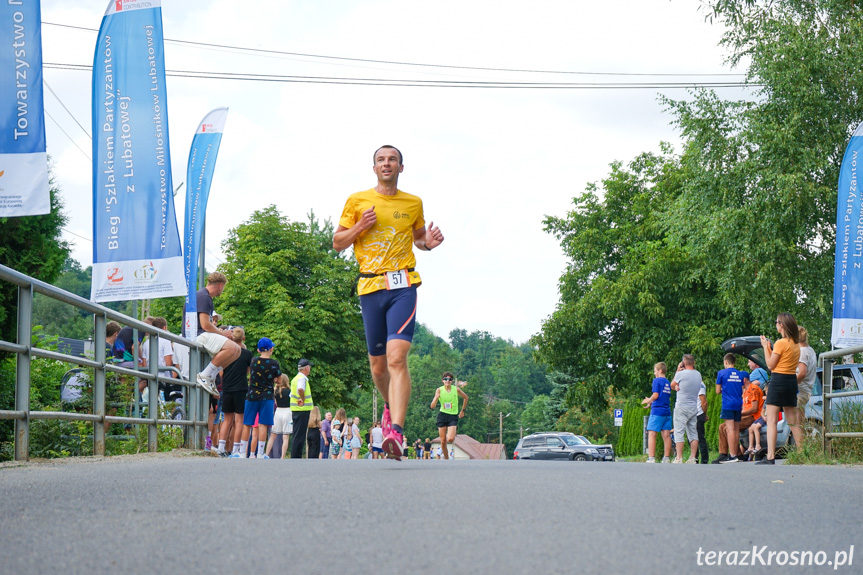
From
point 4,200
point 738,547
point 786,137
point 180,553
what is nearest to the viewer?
point 180,553

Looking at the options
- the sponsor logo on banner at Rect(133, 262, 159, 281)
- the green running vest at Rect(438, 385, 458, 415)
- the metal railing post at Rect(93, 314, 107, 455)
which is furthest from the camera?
the green running vest at Rect(438, 385, 458, 415)

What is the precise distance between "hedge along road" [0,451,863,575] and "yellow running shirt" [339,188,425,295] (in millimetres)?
2304

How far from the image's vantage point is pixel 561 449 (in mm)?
43844

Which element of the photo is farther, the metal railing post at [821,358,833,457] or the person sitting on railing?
the person sitting on railing

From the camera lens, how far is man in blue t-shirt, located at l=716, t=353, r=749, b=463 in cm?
1644

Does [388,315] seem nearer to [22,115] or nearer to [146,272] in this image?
[22,115]

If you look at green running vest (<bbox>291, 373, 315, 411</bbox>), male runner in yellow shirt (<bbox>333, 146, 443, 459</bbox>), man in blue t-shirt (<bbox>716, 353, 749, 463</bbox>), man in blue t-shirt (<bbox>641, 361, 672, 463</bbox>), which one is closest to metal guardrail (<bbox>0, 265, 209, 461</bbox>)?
male runner in yellow shirt (<bbox>333, 146, 443, 459</bbox>)

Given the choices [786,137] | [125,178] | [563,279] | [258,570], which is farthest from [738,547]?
[563,279]

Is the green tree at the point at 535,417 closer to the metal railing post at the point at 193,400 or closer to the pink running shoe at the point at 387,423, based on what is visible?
the metal railing post at the point at 193,400

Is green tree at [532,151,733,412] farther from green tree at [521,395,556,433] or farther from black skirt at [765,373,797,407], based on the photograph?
green tree at [521,395,556,433]

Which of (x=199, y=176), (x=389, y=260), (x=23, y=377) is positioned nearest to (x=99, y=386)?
(x=23, y=377)

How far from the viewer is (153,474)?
6.40 m

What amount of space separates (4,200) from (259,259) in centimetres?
4006

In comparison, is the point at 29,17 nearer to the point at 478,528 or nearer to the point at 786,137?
the point at 478,528
